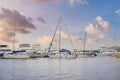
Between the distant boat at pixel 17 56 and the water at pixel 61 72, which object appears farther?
the distant boat at pixel 17 56

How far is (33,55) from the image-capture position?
504ft

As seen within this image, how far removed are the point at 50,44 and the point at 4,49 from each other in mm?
34498

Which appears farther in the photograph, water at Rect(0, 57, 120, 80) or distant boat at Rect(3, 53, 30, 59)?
distant boat at Rect(3, 53, 30, 59)

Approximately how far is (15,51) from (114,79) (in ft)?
378

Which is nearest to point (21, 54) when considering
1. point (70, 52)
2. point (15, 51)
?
point (15, 51)

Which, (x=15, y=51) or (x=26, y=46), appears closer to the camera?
(x=15, y=51)

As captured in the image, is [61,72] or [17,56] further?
[17,56]

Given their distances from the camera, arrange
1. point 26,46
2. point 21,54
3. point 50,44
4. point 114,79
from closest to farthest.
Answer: point 114,79 → point 21,54 → point 50,44 → point 26,46

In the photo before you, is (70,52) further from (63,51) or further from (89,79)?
(89,79)

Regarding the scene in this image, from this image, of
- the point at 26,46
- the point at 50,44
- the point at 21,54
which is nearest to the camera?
the point at 21,54

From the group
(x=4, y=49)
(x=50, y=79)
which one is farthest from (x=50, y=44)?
(x=50, y=79)

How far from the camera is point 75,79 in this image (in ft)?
128

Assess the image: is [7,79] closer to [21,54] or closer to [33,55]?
[21,54]

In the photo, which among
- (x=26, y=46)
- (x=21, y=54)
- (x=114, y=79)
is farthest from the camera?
(x=26, y=46)
